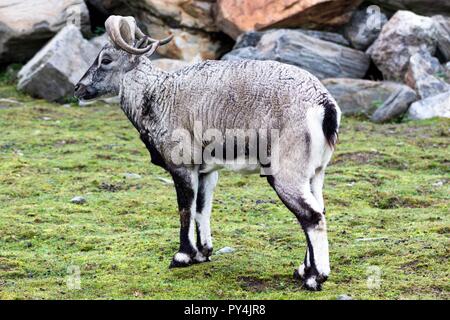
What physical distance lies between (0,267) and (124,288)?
64.4 inches

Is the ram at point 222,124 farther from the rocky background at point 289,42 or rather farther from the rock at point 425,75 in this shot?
the rock at point 425,75

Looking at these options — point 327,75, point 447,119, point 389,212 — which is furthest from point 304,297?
point 327,75

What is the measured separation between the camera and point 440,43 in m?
21.0

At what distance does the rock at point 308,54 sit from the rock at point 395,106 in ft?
5.49

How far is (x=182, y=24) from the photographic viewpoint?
22.5 metres

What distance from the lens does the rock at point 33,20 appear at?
71.6 ft

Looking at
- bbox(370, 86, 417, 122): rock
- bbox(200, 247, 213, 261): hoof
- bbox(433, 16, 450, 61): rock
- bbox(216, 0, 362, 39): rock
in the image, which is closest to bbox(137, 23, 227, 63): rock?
bbox(216, 0, 362, 39): rock

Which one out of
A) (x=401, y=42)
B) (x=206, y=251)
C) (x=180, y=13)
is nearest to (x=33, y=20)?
(x=180, y=13)

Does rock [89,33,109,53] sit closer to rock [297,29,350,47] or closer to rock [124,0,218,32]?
rock [124,0,218,32]

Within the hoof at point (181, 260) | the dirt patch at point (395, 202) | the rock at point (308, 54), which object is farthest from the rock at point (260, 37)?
the hoof at point (181, 260)

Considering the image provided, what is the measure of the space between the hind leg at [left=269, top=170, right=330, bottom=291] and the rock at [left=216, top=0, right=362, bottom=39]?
13.2 metres

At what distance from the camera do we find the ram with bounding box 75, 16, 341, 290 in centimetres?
845

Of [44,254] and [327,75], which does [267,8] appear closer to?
[327,75]

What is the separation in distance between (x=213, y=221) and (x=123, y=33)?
301cm
